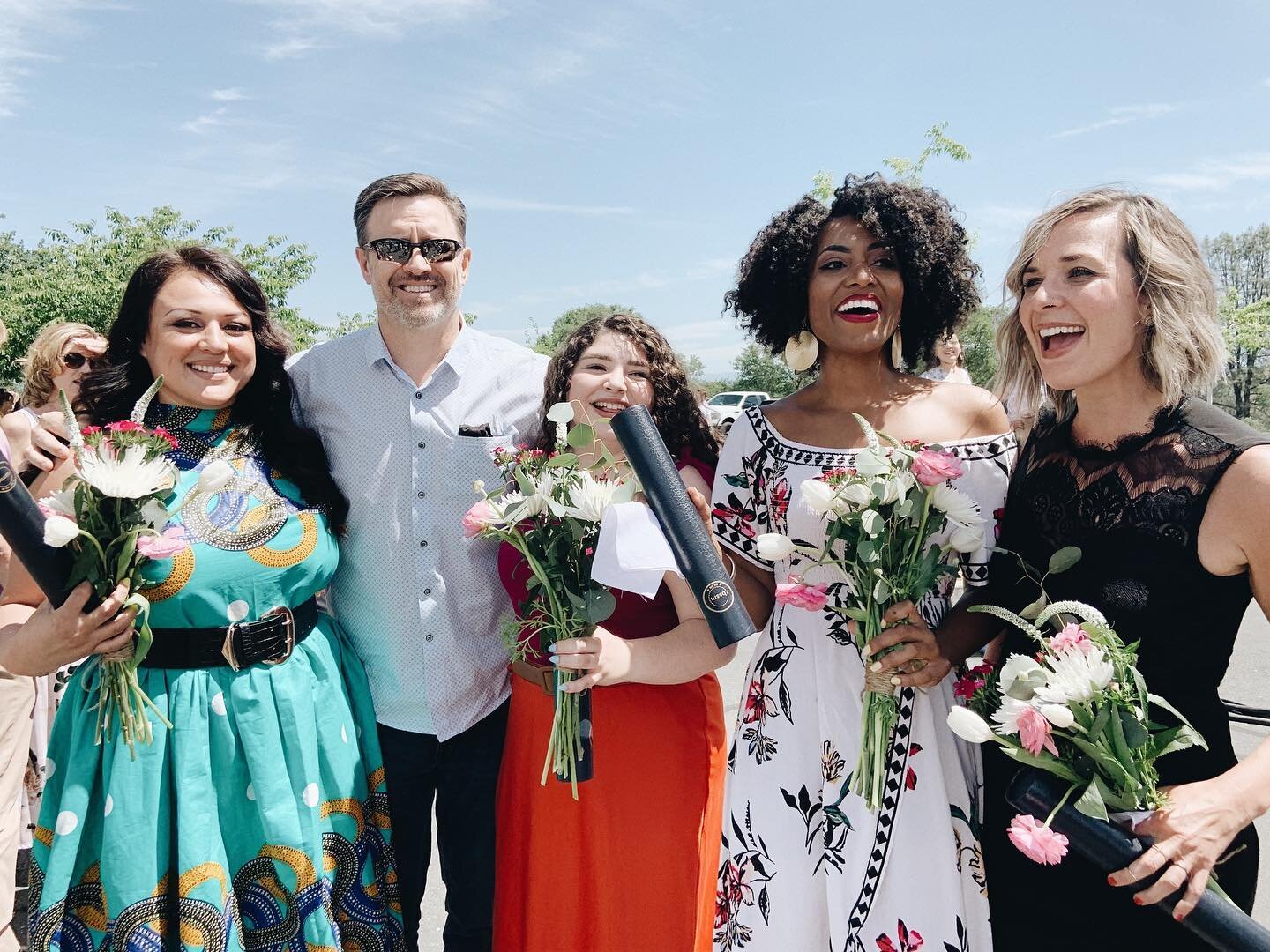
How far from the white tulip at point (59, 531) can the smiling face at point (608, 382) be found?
4.75ft

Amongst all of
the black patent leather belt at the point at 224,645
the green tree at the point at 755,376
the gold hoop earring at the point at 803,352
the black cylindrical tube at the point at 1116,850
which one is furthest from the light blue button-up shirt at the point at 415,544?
the green tree at the point at 755,376

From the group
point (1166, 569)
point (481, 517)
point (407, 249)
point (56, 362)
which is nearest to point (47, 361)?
point (56, 362)

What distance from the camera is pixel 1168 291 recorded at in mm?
2014

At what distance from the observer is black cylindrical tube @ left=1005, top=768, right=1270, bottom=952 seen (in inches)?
61.3

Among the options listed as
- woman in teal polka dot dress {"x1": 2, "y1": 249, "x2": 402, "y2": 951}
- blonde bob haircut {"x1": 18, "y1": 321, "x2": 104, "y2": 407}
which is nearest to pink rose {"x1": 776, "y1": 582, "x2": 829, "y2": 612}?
woman in teal polka dot dress {"x1": 2, "y1": 249, "x2": 402, "y2": 951}

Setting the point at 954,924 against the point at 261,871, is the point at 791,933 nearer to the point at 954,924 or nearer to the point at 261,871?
the point at 954,924

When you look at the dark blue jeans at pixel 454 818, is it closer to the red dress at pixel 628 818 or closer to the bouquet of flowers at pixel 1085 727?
the red dress at pixel 628 818

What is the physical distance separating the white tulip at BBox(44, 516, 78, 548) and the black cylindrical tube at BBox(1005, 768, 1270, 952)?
2.25 m

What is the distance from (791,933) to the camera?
238 centimetres

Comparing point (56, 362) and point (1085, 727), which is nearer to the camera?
point (1085, 727)

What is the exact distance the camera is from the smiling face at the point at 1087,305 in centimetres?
203

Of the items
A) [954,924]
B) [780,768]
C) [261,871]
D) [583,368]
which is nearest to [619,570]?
[780,768]

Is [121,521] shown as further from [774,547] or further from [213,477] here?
[774,547]

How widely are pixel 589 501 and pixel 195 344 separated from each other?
1.42 metres
